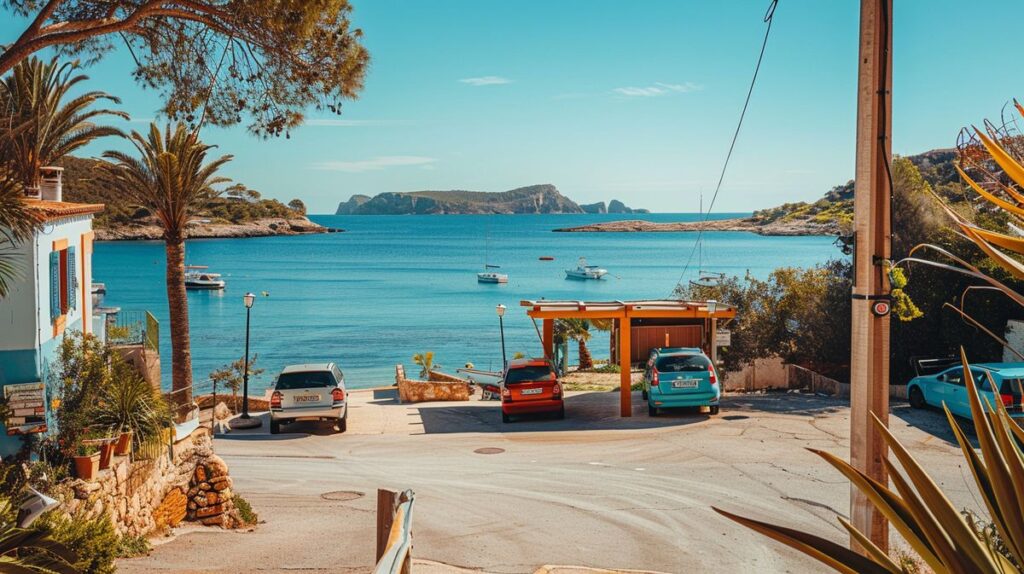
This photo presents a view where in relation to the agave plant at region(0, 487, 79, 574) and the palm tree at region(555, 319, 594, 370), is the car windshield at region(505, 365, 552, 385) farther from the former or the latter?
the palm tree at region(555, 319, 594, 370)

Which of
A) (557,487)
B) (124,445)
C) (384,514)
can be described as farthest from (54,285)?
(384,514)

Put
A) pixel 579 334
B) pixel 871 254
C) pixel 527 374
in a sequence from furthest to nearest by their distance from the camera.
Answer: pixel 579 334 → pixel 527 374 → pixel 871 254

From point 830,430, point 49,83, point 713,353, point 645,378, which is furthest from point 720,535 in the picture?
point 49,83

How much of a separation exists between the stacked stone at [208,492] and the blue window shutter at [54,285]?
3462mm

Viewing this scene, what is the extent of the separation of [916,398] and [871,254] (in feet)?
49.8

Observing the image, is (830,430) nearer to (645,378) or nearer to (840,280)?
(645,378)

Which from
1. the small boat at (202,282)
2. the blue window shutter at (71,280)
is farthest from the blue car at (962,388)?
the small boat at (202,282)

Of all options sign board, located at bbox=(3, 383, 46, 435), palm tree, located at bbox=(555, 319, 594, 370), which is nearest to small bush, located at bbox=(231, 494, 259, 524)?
sign board, located at bbox=(3, 383, 46, 435)

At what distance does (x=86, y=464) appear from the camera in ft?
37.5

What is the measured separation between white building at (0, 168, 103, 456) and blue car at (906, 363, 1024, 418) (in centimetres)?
1421

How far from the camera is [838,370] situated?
1057 inches

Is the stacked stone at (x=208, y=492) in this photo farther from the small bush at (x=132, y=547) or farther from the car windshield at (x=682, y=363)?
the car windshield at (x=682, y=363)

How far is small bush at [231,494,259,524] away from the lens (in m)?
12.8

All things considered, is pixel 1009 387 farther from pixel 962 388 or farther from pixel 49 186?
pixel 49 186
